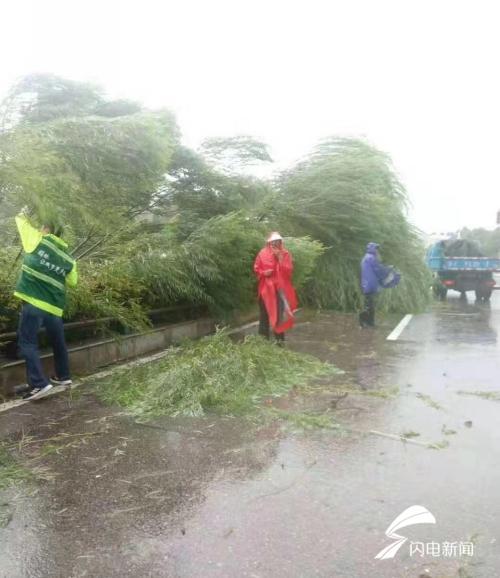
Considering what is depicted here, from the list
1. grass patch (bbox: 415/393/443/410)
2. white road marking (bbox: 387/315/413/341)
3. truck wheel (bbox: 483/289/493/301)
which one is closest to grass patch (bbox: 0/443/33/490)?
grass patch (bbox: 415/393/443/410)

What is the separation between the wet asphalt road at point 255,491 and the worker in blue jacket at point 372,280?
549 centimetres

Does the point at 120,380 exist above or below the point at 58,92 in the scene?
below

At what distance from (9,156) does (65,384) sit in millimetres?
2302

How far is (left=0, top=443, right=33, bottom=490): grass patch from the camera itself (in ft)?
11.8

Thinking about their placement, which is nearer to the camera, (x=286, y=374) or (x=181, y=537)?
(x=181, y=537)

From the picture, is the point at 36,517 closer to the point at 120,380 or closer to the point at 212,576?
the point at 212,576

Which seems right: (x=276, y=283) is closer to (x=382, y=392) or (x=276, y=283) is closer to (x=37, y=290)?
(x=382, y=392)

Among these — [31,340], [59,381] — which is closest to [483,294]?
[59,381]

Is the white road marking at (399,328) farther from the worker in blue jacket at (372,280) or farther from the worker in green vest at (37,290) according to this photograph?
the worker in green vest at (37,290)

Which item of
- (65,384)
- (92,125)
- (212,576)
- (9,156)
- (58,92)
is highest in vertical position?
(58,92)

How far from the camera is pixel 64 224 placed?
20.6ft

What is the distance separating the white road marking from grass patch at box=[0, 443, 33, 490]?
284 inches

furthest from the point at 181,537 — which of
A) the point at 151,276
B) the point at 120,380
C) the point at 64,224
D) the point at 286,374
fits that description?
the point at 151,276

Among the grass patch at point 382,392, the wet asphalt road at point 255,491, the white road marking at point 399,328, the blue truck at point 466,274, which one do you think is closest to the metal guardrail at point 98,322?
the wet asphalt road at point 255,491
